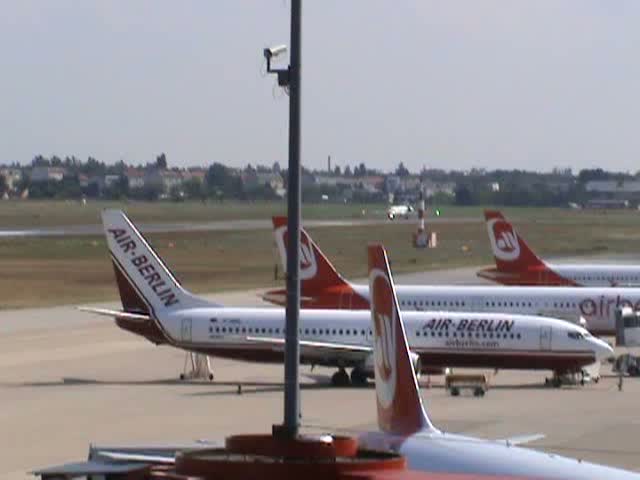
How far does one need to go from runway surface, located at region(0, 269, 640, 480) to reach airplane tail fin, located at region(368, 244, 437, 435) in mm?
10537

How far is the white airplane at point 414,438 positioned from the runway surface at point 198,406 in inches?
415

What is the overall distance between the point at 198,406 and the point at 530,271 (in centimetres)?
3957

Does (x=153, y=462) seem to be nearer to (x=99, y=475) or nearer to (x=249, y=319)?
(x=99, y=475)

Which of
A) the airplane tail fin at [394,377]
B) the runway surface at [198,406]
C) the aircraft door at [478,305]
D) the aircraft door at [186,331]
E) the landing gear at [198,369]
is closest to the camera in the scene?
the airplane tail fin at [394,377]

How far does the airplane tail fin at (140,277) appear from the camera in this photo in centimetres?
5478

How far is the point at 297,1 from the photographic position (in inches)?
711

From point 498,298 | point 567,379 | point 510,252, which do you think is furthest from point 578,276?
point 567,379

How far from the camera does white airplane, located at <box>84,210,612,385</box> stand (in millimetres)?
53656

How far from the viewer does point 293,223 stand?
17.3m

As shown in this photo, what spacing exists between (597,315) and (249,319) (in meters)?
18.4

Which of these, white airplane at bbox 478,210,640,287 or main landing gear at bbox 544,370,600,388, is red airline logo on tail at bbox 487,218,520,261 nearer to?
white airplane at bbox 478,210,640,287

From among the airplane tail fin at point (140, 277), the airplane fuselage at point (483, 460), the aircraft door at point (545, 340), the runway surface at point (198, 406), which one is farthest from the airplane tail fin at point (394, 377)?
the airplane tail fin at point (140, 277)

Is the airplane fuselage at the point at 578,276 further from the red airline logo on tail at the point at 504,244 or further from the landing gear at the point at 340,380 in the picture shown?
the landing gear at the point at 340,380

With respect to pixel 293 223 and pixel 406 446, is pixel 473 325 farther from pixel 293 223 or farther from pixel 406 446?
pixel 293 223
